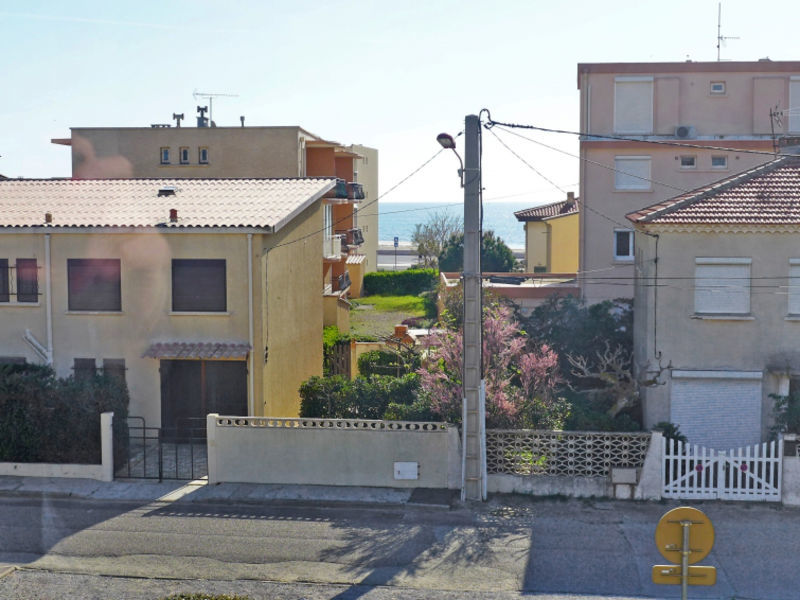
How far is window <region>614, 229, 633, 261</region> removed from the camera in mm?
33125

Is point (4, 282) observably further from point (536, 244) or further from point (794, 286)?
point (536, 244)

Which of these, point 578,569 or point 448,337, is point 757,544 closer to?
point 578,569

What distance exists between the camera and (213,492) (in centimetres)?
1727

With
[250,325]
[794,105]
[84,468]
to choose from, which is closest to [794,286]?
[250,325]

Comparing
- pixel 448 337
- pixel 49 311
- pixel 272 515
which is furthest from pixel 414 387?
pixel 49 311

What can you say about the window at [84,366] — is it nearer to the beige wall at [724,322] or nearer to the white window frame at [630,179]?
the beige wall at [724,322]

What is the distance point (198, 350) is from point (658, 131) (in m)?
19.6

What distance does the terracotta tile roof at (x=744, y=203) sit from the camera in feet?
62.0

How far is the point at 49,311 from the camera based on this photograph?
68.3ft

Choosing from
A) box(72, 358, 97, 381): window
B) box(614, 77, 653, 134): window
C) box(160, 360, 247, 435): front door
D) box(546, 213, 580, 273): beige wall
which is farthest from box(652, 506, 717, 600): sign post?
box(546, 213, 580, 273): beige wall

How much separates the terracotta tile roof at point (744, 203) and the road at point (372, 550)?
579cm

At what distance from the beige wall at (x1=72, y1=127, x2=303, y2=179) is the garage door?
75.7ft

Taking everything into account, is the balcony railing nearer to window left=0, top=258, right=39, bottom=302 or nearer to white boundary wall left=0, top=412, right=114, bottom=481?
window left=0, top=258, right=39, bottom=302

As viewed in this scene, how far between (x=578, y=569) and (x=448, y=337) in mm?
6806
